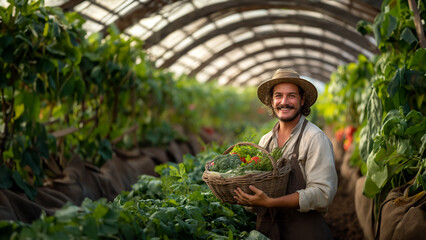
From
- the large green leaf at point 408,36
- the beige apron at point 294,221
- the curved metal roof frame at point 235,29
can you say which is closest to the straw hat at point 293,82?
the beige apron at point 294,221

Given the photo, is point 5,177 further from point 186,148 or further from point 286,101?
point 186,148

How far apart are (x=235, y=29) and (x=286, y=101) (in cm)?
1075

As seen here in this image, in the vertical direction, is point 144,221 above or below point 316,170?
below

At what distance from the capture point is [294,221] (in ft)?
6.95

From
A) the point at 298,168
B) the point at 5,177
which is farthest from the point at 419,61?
the point at 5,177

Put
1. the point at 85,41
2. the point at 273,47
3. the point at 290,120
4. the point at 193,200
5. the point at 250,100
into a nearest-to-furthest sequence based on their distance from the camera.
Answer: the point at 290,120
the point at 193,200
the point at 85,41
the point at 250,100
the point at 273,47

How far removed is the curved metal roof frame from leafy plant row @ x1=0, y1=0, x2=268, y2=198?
1.22 meters

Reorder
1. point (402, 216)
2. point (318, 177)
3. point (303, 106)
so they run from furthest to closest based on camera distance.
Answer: point (402, 216) < point (303, 106) < point (318, 177)

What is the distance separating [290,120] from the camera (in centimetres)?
212

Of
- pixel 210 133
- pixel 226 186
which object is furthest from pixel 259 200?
pixel 210 133

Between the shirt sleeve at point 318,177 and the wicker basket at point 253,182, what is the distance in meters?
0.10

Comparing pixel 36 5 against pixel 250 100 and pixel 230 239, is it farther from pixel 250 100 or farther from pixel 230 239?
pixel 250 100

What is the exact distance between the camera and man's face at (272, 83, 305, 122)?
2.12m

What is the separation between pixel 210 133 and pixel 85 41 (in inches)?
257
